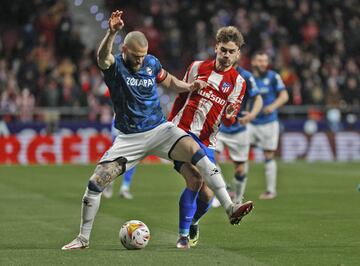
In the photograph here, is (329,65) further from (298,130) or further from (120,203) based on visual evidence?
(120,203)

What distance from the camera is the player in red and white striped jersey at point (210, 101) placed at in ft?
32.2

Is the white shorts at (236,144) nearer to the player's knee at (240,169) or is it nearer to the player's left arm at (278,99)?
the player's knee at (240,169)

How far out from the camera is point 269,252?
9.20m

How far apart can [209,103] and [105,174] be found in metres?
1.58

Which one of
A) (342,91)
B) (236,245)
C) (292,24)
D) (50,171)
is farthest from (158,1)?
(236,245)

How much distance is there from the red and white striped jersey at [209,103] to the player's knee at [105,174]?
1.05 m

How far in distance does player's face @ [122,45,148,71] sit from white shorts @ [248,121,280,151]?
24.4ft

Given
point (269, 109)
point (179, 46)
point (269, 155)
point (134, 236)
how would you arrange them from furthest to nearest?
point (179, 46) → point (269, 155) → point (269, 109) → point (134, 236)

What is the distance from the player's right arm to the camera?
8609 mm

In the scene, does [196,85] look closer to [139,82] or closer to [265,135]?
[139,82]

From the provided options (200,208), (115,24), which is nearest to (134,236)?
(200,208)

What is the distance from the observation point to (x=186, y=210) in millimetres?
9656

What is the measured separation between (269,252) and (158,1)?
819 inches

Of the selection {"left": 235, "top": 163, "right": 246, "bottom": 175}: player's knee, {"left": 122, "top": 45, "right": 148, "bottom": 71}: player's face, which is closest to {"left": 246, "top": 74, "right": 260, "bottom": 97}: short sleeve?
{"left": 235, "top": 163, "right": 246, "bottom": 175}: player's knee
